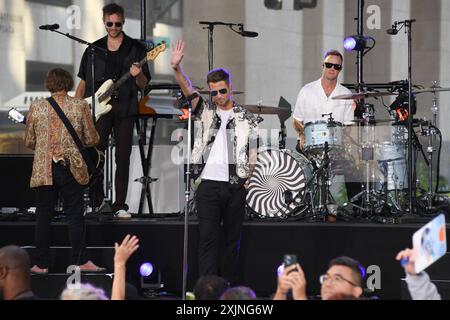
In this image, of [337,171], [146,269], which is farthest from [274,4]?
[146,269]

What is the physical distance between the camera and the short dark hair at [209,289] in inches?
215

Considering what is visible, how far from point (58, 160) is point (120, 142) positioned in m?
1.33

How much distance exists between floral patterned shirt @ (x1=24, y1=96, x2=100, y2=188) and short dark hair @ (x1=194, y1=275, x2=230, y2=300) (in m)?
3.08

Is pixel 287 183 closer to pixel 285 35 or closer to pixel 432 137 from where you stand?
pixel 432 137

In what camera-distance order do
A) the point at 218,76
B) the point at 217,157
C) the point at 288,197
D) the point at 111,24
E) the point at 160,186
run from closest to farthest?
1. the point at 218,76
2. the point at 217,157
3. the point at 111,24
4. the point at 288,197
5. the point at 160,186

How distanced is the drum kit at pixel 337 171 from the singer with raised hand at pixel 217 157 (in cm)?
153

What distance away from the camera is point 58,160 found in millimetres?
8352

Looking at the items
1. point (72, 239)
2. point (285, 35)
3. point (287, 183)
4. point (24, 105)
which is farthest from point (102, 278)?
point (285, 35)

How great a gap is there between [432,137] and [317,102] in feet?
5.21

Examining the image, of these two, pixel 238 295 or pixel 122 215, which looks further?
pixel 122 215

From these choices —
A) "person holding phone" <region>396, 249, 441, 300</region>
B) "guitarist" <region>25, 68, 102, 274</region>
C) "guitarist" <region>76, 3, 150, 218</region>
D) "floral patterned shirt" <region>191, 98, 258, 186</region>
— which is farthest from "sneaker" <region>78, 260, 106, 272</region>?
"person holding phone" <region>396, 249, 441, 300</region>

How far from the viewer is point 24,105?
38.0ft

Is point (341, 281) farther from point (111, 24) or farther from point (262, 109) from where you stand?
point (262, 109)

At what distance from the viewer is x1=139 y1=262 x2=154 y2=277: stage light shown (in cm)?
911
